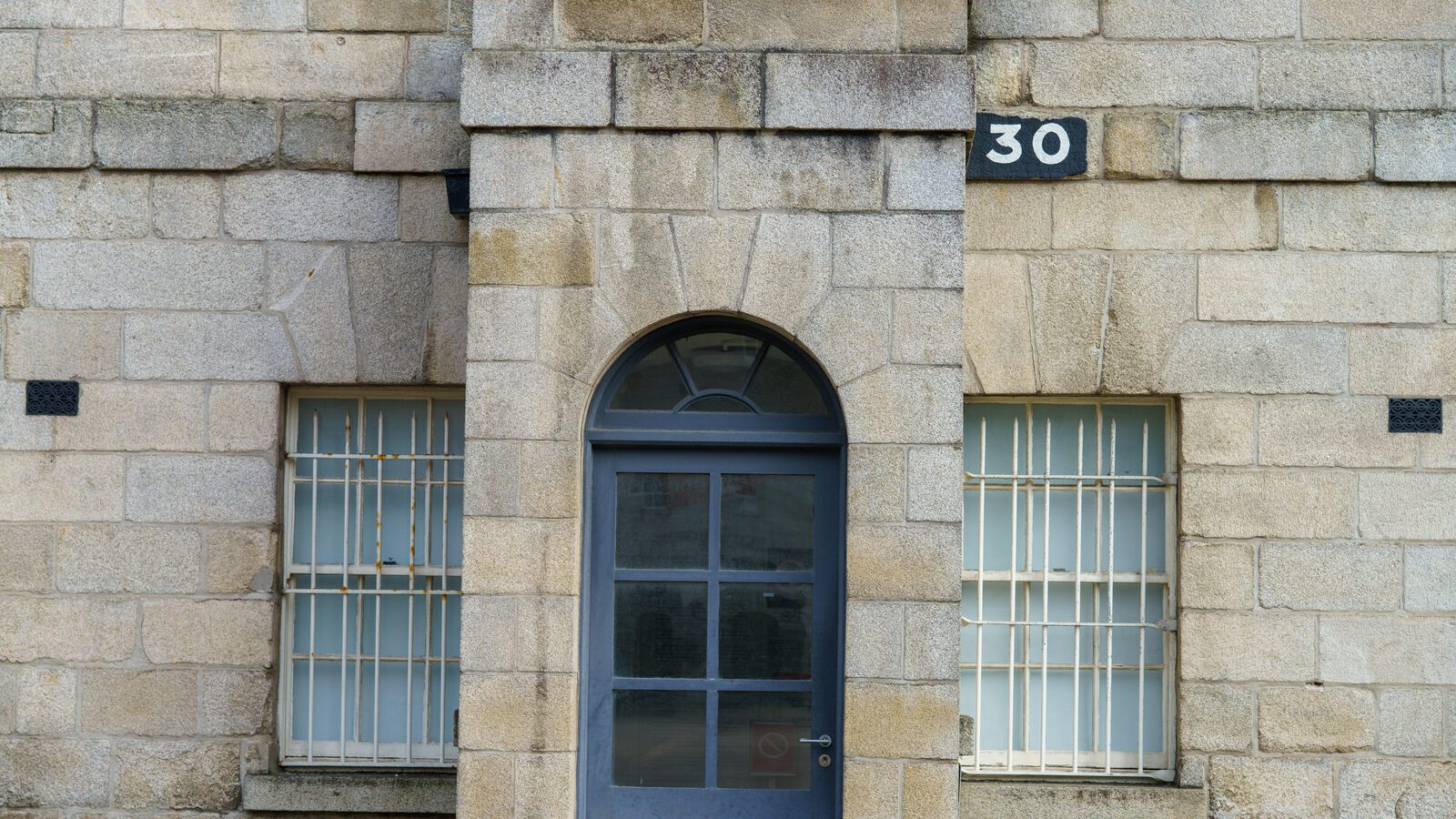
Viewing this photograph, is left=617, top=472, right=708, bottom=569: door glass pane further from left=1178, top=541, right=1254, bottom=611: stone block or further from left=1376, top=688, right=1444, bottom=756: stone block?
left=1376, top=688, right=1444, bottom=756: stone block

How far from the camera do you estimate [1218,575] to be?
6.05 meters

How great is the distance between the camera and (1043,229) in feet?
20.3

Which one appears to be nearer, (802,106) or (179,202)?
(802,106)

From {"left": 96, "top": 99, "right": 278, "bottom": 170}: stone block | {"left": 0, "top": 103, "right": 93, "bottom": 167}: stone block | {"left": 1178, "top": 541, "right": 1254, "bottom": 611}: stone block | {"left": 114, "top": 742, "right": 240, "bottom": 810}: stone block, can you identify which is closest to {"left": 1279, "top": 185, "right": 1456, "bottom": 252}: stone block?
{"left": 1178, "top": 541, "right": 1254, "bottom": 611}: stone block

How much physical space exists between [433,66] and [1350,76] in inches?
168

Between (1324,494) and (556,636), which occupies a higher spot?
(1324,494)

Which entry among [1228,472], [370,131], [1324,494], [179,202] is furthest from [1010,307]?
[179,202]

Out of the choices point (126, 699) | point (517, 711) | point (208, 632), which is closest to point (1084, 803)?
point (517, 711)

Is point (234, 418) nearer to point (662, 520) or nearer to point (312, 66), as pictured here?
point (312, 66)

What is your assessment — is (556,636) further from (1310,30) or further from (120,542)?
(1310,30)

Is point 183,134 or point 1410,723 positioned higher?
point 183,134

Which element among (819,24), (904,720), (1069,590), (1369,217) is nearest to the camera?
(904,720)

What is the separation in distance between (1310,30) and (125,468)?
590 cm

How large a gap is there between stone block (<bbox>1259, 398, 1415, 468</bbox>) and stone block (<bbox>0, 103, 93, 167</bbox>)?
5649 mm
